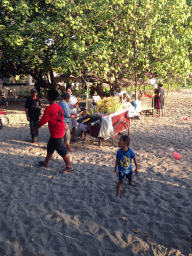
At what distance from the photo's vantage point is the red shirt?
586 centimetres

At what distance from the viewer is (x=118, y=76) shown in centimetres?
1642

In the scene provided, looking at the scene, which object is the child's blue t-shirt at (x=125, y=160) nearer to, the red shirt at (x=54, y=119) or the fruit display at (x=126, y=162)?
the fruit display at (x=126, y=162)

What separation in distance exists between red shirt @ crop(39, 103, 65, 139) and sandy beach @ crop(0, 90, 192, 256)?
3.37ft

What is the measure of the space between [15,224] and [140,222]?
6.46ft

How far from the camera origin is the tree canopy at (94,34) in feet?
41.0

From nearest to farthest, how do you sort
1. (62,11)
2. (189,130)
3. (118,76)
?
(189,130), (62,11), (118,76)

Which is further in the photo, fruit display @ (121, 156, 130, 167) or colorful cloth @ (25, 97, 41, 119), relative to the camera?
colorful cloth @ (25, 97, 41, 119)

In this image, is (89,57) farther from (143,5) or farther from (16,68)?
(16,68)

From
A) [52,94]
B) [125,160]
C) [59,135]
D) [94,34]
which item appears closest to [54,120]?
[59,135]

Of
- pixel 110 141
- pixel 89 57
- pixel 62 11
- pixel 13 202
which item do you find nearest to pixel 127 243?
pixel 13 202

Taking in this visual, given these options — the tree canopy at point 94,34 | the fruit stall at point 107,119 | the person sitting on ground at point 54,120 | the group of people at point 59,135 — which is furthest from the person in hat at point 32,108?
the tree canopy at point 94,34

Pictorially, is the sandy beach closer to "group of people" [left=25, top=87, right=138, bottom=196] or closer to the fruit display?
"group of people" [left=25, top=87, right=138, bottom=196]

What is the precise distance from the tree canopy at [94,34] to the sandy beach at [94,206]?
6.44m

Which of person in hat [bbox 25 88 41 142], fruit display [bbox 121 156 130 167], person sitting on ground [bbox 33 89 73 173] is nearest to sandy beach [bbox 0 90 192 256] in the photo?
fruit display [bbox 121 156 130 167]
